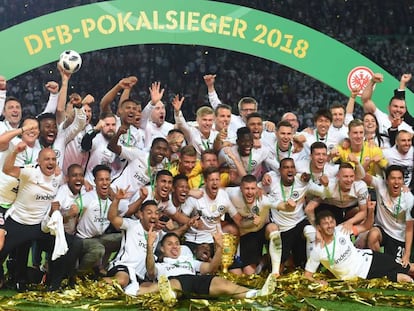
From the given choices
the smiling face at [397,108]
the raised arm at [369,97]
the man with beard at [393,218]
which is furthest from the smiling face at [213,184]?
the raised arm at [369,97]

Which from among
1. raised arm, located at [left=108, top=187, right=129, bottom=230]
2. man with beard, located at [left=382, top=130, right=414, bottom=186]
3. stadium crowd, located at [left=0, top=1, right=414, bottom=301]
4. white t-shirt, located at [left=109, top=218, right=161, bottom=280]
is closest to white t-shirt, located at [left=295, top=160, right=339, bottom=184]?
stadium crowd, located at [left=0, top=1, right=414, bottom=301]

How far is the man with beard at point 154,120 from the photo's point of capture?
688 cm

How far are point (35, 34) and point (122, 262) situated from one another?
105 inches

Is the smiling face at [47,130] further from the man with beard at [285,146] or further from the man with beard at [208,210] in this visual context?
the man with beard at [285,146]

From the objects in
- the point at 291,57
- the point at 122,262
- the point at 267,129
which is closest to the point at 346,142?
the point at 267,129

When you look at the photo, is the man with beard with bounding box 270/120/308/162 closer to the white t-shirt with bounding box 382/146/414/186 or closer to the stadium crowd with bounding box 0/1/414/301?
the stadium crowd with bounding box 0/1/414/301

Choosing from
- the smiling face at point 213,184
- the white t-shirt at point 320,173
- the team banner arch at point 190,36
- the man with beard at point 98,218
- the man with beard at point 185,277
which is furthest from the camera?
the team banner arch at point 190,36

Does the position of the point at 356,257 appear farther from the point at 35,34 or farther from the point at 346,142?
the point at 35,34

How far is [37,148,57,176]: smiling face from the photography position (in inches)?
220

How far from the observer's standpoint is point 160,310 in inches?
200

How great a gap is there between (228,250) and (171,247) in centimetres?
68

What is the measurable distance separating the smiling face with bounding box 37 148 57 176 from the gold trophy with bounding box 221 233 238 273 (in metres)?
1.35

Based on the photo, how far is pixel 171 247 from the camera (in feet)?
18.5

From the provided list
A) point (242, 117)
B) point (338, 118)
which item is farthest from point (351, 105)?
point (242, 117)
